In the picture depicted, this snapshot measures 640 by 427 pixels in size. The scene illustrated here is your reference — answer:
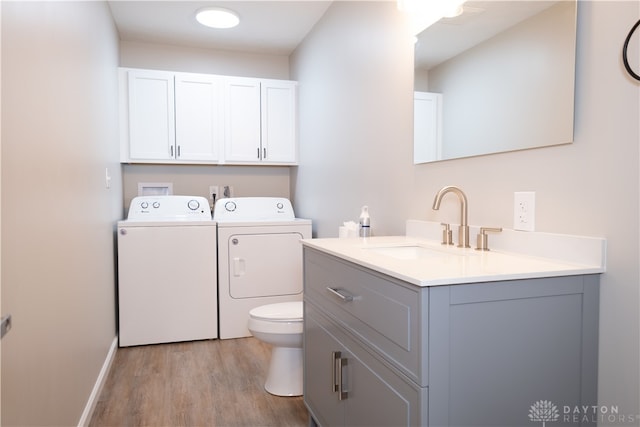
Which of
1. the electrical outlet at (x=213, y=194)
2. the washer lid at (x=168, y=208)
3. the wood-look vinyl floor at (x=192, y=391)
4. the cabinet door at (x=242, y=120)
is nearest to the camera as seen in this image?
the wood-look vinyl floor at (x=192, y=391)

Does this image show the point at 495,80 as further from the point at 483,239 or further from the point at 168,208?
the point at 168,208

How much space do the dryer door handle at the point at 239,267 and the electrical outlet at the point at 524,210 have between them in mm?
2153

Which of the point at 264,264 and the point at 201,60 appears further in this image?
the point at 201,60

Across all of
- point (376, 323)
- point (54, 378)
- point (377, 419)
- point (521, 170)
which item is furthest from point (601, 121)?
point (54, 378)

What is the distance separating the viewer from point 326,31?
298 centimetres

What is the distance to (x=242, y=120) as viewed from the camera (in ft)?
11.8

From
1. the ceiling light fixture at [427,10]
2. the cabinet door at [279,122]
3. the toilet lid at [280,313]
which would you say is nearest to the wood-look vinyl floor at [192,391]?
the toilet lid at [280,313]

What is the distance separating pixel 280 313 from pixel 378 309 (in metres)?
Result: 1.15

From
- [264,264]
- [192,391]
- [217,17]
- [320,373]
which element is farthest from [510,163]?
[217,17]

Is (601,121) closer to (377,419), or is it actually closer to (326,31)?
(377,419)

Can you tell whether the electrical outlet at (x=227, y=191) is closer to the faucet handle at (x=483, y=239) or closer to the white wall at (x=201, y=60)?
the white wall at (x=201, y=60)

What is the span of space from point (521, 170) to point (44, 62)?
1.59m

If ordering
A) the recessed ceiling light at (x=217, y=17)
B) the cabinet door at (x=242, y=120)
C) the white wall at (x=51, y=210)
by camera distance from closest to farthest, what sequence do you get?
the white wall at (x=51, y=210)
the recessed ceiling light at (x=217, y=17)
the cabinet door at (x=242, y=120)

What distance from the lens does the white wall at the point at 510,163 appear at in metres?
1.07
